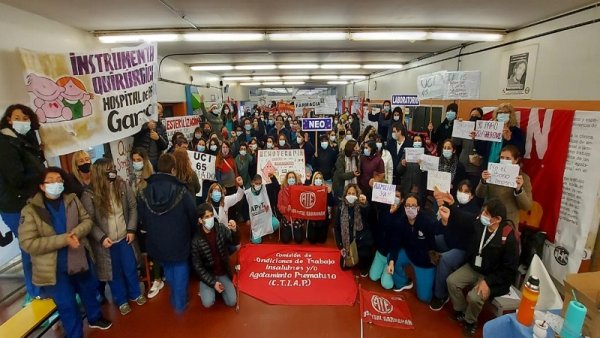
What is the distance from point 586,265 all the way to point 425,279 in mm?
2061

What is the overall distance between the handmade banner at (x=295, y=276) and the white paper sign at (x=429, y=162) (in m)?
2.09

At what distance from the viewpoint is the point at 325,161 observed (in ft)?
21.7

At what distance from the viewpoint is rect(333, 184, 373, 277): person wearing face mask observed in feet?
14.0

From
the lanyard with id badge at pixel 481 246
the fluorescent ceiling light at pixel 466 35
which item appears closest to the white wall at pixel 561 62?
the fluorescent ceiling light at pixel 466 35

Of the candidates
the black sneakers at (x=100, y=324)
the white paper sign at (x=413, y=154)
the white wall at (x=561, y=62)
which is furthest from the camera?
the white paper sign at (x=413, y=154)

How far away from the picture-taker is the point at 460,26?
583 cm

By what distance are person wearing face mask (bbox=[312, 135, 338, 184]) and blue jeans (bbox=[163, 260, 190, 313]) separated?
3780 mm

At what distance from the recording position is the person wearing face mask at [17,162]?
118 inches

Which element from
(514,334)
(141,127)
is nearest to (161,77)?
(141,127)

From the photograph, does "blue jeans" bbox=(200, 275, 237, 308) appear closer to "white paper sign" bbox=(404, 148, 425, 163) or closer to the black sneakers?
the black sneakers

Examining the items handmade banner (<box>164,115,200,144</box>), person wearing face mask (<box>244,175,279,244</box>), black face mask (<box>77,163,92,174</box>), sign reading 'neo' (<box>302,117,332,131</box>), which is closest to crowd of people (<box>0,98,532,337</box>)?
black face mask (<box>77,163,92,174</box>)

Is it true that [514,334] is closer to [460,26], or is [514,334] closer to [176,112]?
[460,26]

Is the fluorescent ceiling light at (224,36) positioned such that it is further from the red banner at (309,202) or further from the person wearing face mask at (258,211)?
the red banner at (309,202)

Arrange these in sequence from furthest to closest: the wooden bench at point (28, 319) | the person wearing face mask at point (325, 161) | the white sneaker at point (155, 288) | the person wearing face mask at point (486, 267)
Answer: the person wearing face mask at point (325, 161) < the white sneaker at point (155, 288) < the person wearing face mask at point (486, 267) < the wooden bench at point (28, 319)
